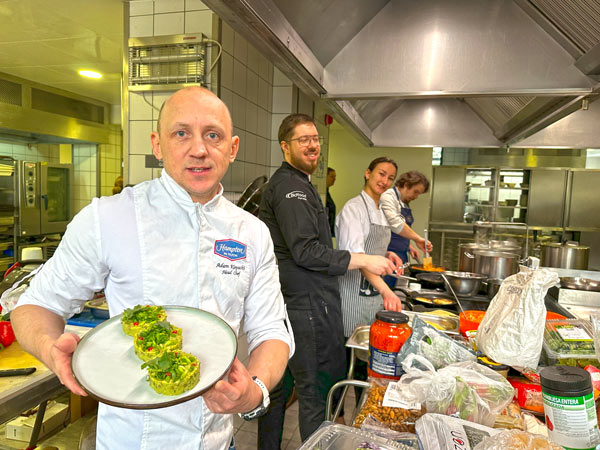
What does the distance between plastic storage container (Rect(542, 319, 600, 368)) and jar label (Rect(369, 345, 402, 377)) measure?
1.61 ft

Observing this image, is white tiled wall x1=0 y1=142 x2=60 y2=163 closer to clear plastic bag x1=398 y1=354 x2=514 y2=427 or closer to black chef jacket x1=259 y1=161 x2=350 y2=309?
black chef jacket x1=259 y1=161 x2=350 y2=309

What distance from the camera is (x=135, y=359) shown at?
850 mm

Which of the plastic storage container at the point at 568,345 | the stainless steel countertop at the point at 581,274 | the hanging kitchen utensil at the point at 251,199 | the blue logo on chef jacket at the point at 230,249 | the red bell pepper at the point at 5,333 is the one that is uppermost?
the hanging kitchen utensil at the point at 251,199

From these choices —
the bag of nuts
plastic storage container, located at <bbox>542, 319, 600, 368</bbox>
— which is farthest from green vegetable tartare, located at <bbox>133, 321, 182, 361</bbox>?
plastic storage container, located at <bbox>542, 319, 600, 368</bbox>

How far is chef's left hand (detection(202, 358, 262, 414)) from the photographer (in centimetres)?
77

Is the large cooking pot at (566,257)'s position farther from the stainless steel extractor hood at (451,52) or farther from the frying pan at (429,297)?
the stainless steel extractor hood at (451,52)

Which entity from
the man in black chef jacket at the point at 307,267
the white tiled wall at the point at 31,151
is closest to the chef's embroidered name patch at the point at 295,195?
the man in black chef jacket at the point at 307,267

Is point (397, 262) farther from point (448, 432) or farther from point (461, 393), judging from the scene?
point (448, 432)

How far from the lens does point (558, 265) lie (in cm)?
313

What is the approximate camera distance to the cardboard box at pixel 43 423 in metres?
2.35

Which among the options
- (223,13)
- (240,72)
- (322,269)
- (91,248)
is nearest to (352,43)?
(223,13)

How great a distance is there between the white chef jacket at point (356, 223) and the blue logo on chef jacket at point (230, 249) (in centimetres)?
133

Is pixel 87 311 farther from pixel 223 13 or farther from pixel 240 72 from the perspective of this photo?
pixel 240 72

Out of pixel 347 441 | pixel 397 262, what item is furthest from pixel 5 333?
pixel 397 262
